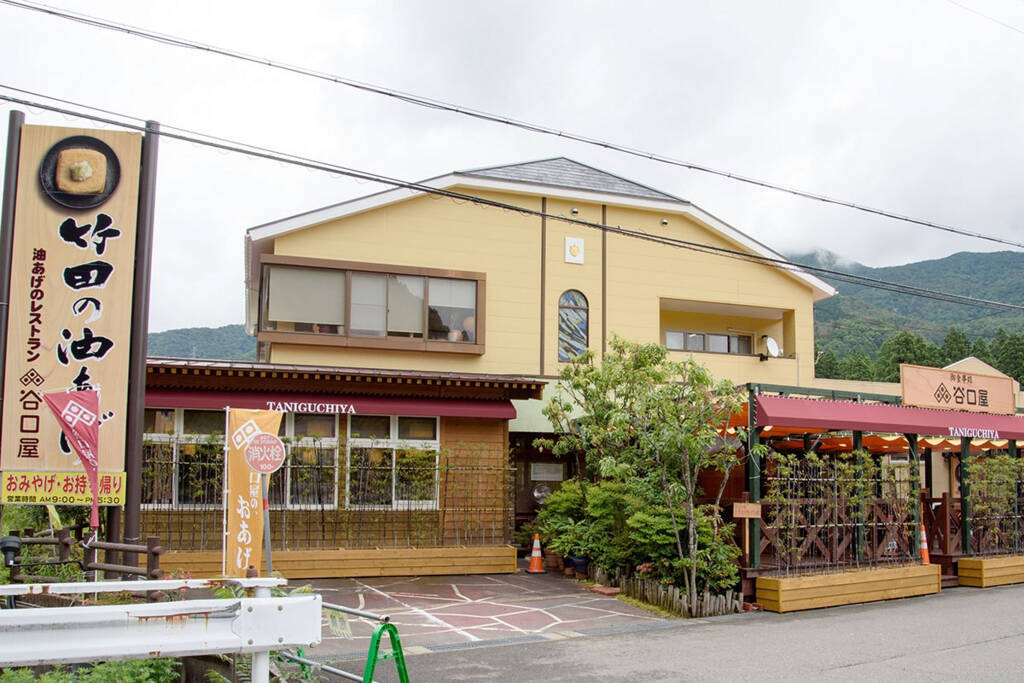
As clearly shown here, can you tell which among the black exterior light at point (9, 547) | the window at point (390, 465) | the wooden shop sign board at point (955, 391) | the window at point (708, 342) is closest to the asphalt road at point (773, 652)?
the black exterior light at point (9, 547)

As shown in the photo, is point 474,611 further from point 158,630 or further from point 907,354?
point 907,354

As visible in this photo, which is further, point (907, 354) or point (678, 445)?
point (907, 354)

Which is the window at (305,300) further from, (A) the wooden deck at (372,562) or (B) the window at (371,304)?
(A) the wooden deck at (372,562)

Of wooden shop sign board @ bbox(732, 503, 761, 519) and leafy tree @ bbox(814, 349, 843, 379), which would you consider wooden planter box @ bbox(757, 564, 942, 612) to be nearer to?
wooden shop sign board @ bbox(732, 503, 761, 519)

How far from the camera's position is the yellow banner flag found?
10.7 meters

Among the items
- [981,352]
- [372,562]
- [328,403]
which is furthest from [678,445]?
[981,352]

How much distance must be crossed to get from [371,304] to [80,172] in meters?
9.62

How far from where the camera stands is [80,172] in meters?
8.99

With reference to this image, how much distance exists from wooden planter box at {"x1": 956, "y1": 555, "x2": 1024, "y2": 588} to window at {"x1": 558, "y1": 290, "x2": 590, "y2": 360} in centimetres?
869

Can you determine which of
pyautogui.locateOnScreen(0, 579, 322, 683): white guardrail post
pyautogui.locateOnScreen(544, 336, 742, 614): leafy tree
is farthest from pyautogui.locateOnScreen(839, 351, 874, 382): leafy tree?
pyautogui.locateOnScreen(0, 579, 322, 683): white guardrail post

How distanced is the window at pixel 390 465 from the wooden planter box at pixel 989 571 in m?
9.39

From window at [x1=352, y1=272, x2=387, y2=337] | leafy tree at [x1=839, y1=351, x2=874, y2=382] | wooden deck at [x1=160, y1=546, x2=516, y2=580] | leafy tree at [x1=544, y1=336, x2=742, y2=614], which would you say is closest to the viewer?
leafy tree at [x1=544, y1=336, x2=742, y2=614]

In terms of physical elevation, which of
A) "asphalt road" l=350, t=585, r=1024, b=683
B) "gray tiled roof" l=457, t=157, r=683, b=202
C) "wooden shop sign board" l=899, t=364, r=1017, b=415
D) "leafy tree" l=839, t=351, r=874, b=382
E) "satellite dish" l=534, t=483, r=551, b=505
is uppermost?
"gray tiled roof" l=457, t=157, r=683, b=202

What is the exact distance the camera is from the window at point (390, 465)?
52.1ft
